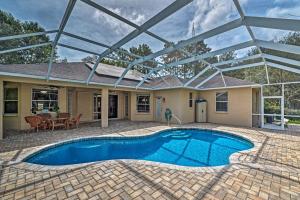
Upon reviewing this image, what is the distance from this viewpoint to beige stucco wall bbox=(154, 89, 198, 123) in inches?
497

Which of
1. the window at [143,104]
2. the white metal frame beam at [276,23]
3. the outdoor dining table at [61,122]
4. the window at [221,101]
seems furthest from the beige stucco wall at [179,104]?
the white metal frame beam at [276,23]

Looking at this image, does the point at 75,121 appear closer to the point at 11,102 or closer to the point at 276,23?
the point at 11,102

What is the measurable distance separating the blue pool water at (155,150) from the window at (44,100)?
4918 millimetres

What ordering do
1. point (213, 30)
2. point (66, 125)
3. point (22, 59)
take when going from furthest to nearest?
point (22, 59) → point (66, 125) → point (213, 30)

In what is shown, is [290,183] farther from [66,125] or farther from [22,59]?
[22,59]

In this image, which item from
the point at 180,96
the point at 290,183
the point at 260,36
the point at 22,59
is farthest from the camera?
the point at 22,59

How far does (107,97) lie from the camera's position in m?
11.1

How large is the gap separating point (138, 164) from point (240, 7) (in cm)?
495

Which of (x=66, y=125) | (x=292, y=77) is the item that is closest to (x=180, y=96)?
(x=66, y=125)

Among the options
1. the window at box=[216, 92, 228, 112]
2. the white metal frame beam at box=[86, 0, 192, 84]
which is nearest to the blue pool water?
the window at box=[216, 92, 228, 112]

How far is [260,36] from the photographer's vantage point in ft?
19.5

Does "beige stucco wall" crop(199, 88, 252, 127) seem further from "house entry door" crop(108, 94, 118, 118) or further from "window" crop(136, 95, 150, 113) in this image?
"house entry door" crop(108, 94, 118, 118)

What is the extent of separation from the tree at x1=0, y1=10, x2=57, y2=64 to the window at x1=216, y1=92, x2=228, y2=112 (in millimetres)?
15661

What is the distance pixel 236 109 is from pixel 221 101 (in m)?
1.34
